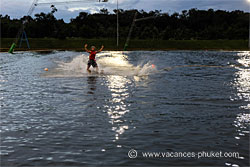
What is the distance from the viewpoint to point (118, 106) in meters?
12.5

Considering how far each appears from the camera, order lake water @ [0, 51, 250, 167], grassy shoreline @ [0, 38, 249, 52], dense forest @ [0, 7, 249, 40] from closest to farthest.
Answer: lake water @ [0, 51, 250, 167] → grassy shoreline @ [0, 38, 249, 52] → dense forest @ [0, 7, 249, 40]

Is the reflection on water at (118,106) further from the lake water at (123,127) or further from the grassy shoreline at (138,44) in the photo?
the grassy shoreline at (138,44)

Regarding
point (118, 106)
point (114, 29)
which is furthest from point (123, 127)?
point (114, 29)

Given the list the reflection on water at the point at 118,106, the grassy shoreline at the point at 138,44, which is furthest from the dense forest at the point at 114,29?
the reflection on water at the point at 118,106

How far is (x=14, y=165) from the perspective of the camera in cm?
695

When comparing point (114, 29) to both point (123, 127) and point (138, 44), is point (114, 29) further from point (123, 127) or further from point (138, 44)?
point (123, 127)

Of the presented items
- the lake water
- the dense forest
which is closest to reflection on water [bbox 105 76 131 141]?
the lake water

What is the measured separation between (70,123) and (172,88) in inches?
339

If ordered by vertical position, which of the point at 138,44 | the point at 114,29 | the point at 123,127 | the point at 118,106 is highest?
the point at 114,29

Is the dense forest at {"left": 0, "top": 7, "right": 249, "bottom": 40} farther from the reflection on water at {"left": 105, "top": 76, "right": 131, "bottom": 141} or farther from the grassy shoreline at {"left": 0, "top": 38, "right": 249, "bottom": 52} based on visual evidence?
the reflection on water at {"left": 105, "top": 76, "right": 131, "bottom": 141}

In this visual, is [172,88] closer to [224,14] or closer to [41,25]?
[41,25]

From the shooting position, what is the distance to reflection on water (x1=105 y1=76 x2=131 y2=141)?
31.2 ft

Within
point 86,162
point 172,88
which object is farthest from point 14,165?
point 172,88

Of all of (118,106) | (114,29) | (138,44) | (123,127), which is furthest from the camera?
(114,29)
